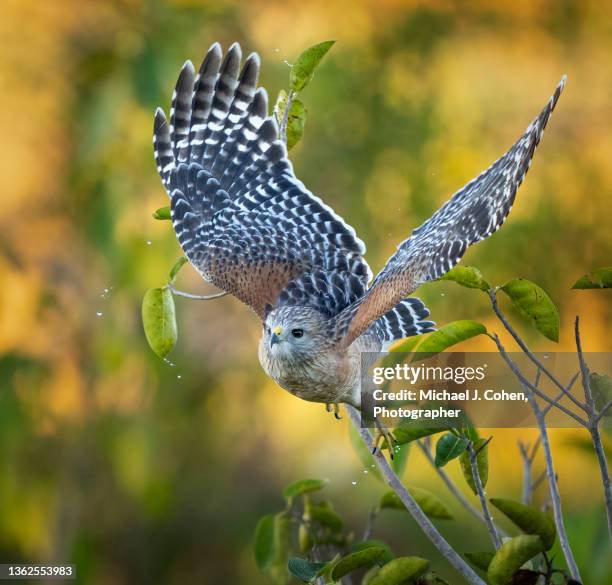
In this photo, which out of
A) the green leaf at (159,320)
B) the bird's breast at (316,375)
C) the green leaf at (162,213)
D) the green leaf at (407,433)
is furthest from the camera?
the green leaf at (162,213)

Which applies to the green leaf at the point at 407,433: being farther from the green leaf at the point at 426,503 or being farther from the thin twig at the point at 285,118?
the thin twig at the point at 285,118

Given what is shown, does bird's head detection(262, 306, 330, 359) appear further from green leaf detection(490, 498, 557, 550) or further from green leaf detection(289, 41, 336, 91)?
green leaf detection(490, 498, 557, 550)

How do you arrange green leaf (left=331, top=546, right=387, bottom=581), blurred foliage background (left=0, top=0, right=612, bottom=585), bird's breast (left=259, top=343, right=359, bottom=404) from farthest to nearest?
1. blurred foliage background (left=0, top=0, right=612, bottom=585)
2. bird's breast (left=259, top=343, right=359, bottom=404)
3. green leaf (left=331, top=546, right=387, bottom=581)

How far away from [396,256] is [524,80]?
2545mm

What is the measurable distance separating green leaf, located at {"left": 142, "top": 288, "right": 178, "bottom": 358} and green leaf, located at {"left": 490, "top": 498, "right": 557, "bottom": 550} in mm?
505

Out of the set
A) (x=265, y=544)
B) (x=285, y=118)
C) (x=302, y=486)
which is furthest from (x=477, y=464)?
(x=285, y=118)

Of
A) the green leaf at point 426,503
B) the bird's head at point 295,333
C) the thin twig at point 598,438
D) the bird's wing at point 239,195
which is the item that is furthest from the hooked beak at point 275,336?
the thin twig at point 598,438

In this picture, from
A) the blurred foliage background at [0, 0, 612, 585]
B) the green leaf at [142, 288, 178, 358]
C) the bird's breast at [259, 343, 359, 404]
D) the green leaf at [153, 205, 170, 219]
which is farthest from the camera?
the blurred foliage background at [0, 0, 612, 585]

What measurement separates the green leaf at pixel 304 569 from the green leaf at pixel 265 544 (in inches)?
11.0

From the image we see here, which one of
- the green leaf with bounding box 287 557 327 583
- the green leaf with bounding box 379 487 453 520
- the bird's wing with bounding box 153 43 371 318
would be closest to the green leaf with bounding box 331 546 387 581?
the green leaf with bounding box 287 557 327 583

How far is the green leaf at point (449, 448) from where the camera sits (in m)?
1.11

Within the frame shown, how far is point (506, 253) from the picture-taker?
135 inches

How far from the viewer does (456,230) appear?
129cm

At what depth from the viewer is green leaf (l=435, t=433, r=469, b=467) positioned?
1.11 m
